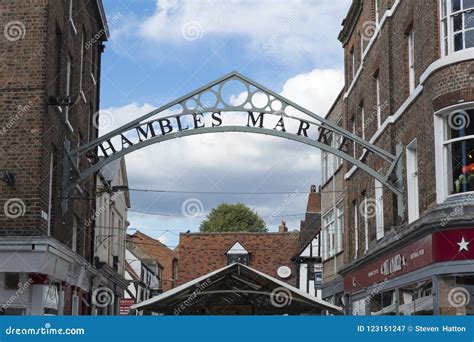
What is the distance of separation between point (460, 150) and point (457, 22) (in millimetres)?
2627

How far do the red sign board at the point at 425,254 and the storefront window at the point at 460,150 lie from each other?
1007 mm

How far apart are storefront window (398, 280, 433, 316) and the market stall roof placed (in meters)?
2.53

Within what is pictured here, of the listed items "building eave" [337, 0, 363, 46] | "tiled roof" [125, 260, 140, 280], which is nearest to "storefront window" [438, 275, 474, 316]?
"building eave" [337, 0, 363, 46]

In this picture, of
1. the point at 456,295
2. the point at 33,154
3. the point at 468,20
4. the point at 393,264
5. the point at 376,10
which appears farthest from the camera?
the point at 376,10

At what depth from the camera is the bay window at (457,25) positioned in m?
15.7

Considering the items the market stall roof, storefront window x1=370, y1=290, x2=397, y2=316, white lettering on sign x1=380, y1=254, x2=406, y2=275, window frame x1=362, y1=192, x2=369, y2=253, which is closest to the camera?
the market stall roof

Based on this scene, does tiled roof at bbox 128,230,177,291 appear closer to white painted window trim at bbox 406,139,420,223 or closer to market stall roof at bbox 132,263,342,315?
white painted window trim at bbox 406,139,420,223

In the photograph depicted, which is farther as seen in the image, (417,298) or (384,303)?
(384,303)

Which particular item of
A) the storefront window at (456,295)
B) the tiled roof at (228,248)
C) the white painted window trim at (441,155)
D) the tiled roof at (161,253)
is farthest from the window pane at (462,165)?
the tiled roof at (161,253)

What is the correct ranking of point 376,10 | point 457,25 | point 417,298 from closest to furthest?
point 457,25
point 417,298
point 376,10

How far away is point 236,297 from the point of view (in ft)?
52.2

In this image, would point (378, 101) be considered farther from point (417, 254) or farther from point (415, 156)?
point (417, 254)

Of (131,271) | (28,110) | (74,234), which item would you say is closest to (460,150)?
(28,110)

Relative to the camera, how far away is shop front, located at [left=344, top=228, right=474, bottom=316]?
15.1m
